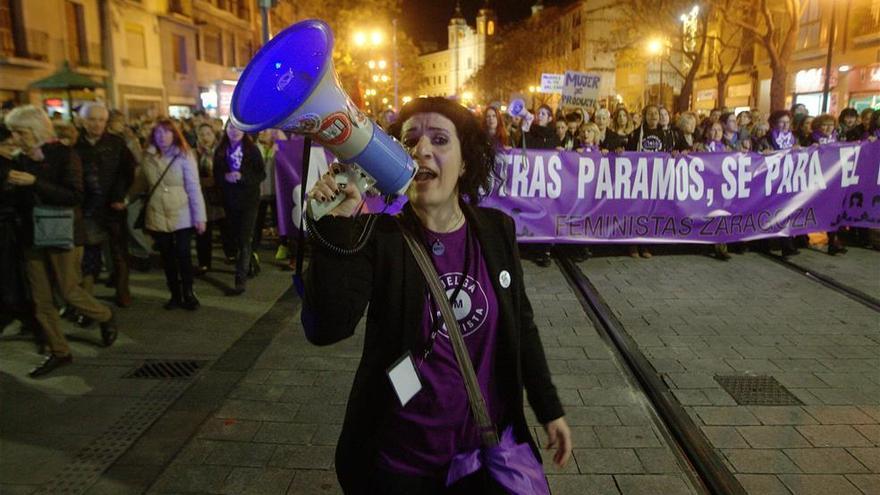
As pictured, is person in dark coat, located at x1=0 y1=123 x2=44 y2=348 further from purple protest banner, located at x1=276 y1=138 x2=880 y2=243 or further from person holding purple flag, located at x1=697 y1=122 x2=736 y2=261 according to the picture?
person holding purple flag, located at x1=697 y1=122 x2=736 y2=261

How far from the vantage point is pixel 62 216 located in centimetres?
482

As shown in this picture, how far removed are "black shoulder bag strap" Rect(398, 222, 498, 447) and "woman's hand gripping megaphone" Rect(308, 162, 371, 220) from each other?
0.25 meters

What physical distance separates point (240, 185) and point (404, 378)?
5.96 metres

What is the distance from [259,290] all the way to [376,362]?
5.77 metres

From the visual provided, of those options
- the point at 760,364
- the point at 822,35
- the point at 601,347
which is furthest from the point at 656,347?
the point at 822,35

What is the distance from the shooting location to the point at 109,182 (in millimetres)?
6152

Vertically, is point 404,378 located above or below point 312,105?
below

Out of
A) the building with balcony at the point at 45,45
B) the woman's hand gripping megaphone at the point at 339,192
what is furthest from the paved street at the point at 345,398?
the building with balcony at the point at 45,45

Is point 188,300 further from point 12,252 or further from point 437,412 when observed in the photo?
point 437,412

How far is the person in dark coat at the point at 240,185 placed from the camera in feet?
23.5

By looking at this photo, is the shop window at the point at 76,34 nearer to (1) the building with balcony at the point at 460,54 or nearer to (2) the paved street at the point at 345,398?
(2) the paved street at the point at 345,398

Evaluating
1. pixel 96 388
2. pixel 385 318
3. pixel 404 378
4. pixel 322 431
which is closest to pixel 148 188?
pixel 96 388

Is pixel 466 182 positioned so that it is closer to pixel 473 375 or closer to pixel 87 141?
pixel 473 375

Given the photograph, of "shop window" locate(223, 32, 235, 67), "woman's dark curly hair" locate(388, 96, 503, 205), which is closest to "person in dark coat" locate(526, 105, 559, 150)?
"woman's dark curly hair" locate(388, 96, 503, 205)
